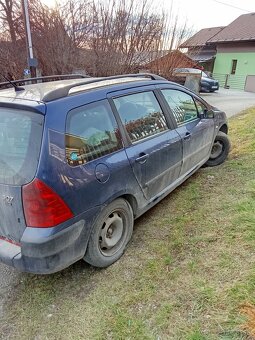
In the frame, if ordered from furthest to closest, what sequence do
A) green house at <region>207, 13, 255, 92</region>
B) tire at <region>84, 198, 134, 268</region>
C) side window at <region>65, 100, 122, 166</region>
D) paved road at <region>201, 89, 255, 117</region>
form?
green house at <region>207, 13, 255, 92</region> < paved road at <region>201, 89, 255, 117</region> < tire at <region>84, 198, 134, 268</region> < side window at <region>65, 100, 122, 166</region>

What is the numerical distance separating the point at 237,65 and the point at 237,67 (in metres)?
0.22

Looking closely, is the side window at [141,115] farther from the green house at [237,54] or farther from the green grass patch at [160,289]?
the green house at [237,54]

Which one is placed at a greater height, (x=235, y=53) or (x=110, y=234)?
(x=235, y=53)

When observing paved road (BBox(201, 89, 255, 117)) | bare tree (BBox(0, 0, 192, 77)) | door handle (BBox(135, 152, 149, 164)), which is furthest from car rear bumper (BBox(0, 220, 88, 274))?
bare tree (BBox(0, 0, 192, 77))

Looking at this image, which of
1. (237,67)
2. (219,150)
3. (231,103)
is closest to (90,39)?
(231,103)

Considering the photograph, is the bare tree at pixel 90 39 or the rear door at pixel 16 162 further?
the bare tree at pixel 90 39

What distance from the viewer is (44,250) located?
7.06 feet

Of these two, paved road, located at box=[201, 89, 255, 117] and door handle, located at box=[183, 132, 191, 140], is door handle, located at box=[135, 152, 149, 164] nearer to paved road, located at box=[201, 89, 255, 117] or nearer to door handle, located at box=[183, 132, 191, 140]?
door handle, located at box=[183, 132, 191, 140]

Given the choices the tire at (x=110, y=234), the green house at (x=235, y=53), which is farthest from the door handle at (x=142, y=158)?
the green house at (x=235, y=53)

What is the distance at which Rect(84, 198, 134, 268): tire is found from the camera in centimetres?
254

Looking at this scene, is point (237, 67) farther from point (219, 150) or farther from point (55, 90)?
point (55, 90)

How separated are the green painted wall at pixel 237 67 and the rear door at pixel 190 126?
26030mm

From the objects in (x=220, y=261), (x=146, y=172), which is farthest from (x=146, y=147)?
(x=220, y=261)

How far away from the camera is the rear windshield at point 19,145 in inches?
84.0
